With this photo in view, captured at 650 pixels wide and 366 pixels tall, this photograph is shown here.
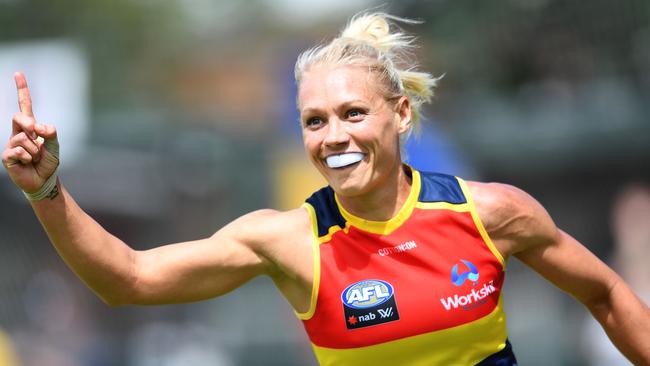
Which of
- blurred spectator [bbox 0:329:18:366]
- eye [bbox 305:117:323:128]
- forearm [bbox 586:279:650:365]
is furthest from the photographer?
blurred spectator [bbox 0:329:18:366]

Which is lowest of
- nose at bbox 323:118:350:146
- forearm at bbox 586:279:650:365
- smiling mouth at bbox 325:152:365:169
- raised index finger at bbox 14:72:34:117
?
forearm at bbox 586:279:650:365

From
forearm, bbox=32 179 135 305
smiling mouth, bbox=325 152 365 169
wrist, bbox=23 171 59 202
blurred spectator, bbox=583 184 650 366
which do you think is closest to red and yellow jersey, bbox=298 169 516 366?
smiling mouth, bbox=325 152 365 169

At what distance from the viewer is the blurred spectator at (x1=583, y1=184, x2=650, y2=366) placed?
8.80 meters

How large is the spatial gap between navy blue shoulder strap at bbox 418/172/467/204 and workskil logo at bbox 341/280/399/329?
1.50ft

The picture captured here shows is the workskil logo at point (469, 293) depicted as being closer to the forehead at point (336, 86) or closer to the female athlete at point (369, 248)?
the female athlete at point (369, 248)

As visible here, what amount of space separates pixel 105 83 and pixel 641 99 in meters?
8.84

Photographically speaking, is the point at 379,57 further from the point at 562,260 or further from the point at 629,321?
the point at 629,321

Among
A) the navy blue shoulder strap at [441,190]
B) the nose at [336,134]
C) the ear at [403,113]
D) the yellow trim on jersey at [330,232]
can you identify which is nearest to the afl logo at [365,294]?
the yellow trim on jersey at [330,232]

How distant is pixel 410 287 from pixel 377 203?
37cm

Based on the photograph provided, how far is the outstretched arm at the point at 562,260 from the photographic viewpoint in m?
4.21

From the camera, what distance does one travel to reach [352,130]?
4.00 m

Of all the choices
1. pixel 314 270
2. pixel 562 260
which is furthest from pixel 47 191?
pixel 562 260

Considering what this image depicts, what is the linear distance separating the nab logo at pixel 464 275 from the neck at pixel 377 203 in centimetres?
33

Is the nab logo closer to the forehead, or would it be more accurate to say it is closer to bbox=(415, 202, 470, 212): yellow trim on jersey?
bbox=(415, 202, 470, 212): yellow trim on jersey
